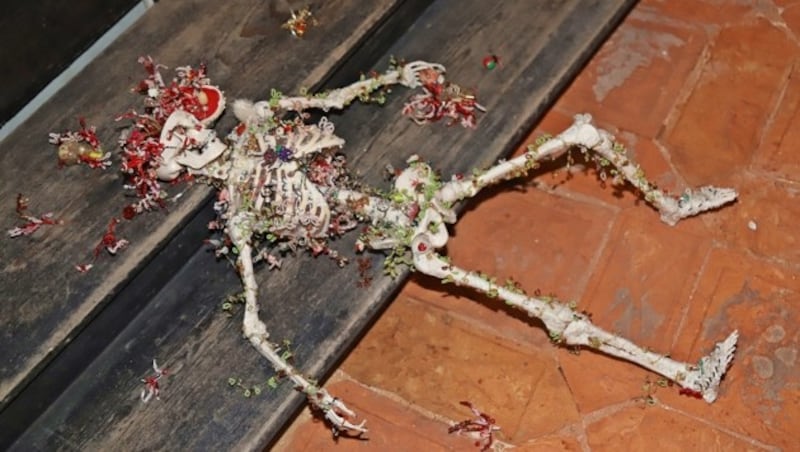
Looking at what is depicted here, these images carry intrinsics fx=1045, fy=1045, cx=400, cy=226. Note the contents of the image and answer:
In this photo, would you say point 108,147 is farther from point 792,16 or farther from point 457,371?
point 792,16

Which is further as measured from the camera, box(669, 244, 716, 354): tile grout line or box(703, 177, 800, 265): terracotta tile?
box(703, 177, 800, 265): terracotta tile

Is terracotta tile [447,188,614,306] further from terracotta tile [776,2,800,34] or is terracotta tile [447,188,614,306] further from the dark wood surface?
terracotta tile [776,2,800,34]

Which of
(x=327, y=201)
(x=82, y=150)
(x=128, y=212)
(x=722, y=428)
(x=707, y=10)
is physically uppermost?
(x=82, y=150)

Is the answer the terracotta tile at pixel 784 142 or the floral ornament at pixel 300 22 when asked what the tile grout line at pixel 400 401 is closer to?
the floral ornament at pixel 300 22

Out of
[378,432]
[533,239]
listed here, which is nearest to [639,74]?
[533,239]

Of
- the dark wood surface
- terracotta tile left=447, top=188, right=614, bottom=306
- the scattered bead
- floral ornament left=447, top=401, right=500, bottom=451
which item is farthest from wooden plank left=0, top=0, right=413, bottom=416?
floral ornament left=447, top=401, right=500, bottom=451

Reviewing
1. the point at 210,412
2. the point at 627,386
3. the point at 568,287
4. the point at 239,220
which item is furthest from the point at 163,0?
the point at 627,386

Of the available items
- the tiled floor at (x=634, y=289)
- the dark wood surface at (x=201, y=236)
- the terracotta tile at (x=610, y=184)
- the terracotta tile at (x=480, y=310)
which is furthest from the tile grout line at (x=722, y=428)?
the dark wood surface at (x=201, y=236)
